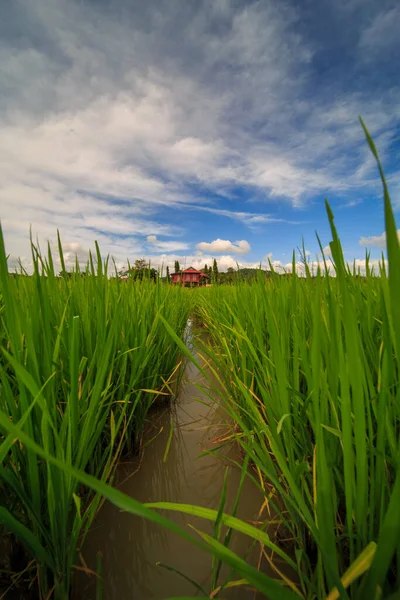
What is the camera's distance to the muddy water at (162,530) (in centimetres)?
57

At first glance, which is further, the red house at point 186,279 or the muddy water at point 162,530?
the red house at point 186,279

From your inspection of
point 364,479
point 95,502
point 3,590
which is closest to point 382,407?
point 364,479

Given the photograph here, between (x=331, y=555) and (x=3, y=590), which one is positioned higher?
(x=331, y=555)

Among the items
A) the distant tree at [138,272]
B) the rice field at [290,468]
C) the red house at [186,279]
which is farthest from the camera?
the red house at [186,279]

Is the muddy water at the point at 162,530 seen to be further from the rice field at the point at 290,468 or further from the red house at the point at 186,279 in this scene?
the red house at the point at 186,279

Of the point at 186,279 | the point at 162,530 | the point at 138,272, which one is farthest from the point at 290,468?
the point at 186,279

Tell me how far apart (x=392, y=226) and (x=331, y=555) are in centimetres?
43

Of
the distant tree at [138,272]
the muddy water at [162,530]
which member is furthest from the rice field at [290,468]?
the distant tree at [138,272]

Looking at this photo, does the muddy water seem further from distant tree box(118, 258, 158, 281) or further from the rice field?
distant tree box(118, 258, 158, 281)

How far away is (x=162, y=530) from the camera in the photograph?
0.71 metres

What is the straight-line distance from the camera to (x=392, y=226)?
25 cm

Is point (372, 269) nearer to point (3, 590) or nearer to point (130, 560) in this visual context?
point (130, 560)

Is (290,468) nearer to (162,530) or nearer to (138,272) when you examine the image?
(162,530)

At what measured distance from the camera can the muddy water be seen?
574 mm
